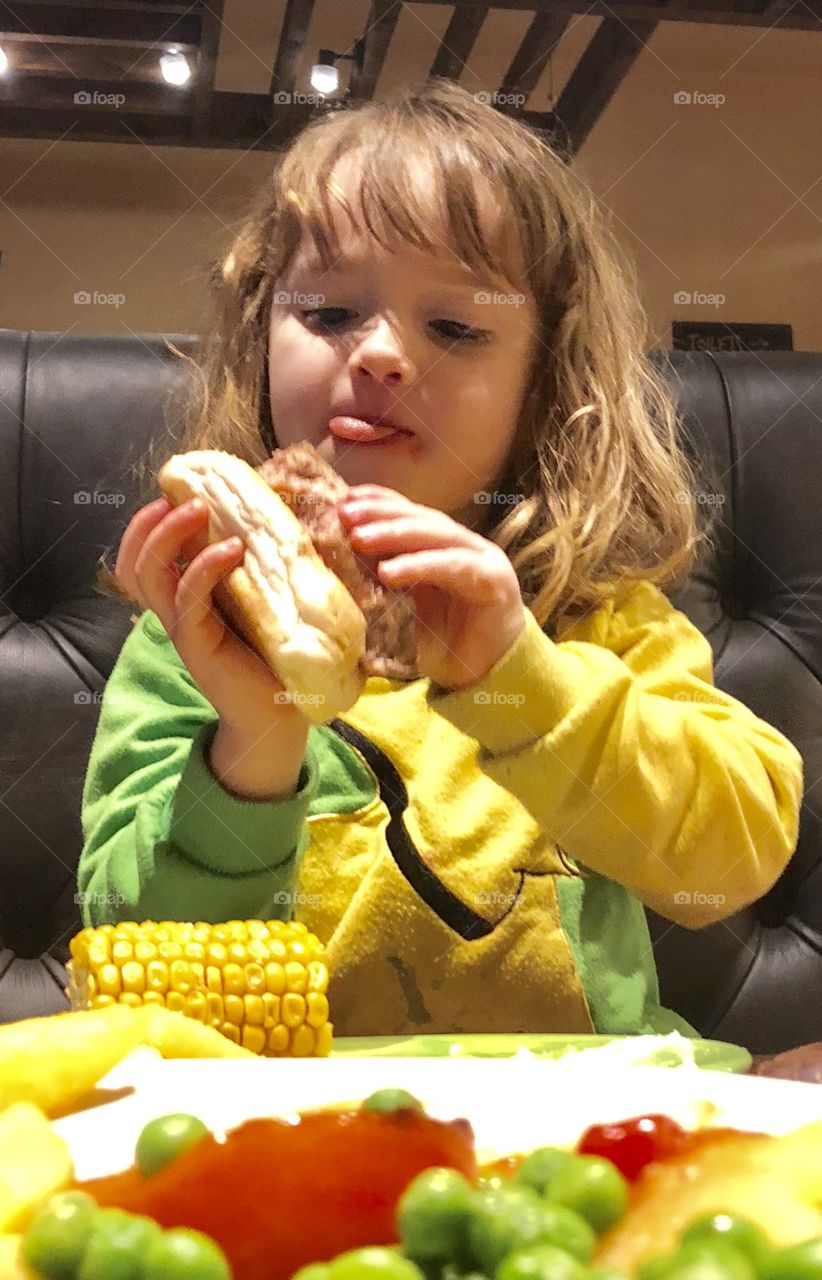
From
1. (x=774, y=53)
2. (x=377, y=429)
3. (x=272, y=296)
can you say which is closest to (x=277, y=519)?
(x=377, y=429)

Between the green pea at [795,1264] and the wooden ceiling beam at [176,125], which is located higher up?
the wooden ceiling beam at [176,125]

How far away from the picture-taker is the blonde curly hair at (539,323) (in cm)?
65

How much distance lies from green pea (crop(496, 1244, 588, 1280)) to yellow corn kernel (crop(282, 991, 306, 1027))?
259mm

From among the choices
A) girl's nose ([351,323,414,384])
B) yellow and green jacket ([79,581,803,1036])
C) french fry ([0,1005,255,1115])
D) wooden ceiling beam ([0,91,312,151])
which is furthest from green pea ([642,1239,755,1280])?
wooden ceiling beam ([0,91,312,151])

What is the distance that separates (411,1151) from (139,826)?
0.42m

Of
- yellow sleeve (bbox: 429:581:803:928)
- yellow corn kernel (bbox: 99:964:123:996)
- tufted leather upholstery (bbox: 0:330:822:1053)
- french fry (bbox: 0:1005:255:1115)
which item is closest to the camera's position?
french fry (bbox: 0:1005:255:1115)

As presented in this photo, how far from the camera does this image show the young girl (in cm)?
56

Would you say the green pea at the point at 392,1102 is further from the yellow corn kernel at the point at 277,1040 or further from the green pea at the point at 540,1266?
the yellow corn kernel at the point at 277,1040

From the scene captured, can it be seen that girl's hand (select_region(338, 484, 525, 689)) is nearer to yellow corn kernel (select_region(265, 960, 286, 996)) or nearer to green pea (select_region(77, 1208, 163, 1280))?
yellow corn kernel (select_region(265, 960, 286, 996))

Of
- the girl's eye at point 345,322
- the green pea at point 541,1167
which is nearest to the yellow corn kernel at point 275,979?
the green pea at point 541,1167

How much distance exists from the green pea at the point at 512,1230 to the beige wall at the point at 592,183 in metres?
0.61

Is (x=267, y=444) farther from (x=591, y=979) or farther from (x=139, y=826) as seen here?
(x=591, y=979)

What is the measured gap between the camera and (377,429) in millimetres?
610

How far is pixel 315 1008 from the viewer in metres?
0.43
